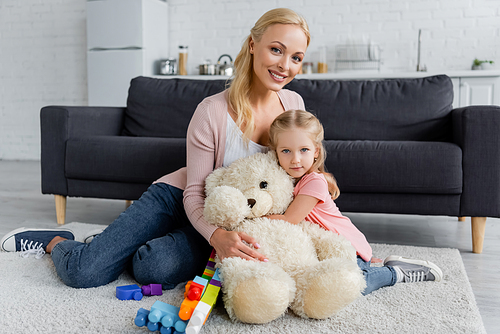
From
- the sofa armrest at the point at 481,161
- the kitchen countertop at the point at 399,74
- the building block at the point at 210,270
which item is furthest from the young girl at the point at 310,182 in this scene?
the kitchen countertop at the point at 399,74

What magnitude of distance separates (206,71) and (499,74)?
2.77 m

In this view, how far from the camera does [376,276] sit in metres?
1.41

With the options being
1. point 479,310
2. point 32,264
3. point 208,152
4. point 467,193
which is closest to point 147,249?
point 208,152

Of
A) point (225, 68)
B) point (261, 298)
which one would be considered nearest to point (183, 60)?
point (225, 68)

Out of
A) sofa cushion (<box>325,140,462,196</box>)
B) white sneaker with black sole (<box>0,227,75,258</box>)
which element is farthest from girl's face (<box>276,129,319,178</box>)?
white sneaker with black sole (<box>0,227,75,258</box>)

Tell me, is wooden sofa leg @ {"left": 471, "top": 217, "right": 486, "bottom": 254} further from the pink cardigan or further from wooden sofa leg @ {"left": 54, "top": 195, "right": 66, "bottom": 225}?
wooden sofa leg @ {"left": 54, "top": 195, "right": 66, "bottom": 225}

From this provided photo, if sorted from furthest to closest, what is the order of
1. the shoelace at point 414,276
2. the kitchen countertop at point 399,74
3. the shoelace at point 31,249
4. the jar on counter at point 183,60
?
the jar on counter at point 183,60
the kitchen countertop at point 399,74
the shoelace at point 31,249
the shoelace at point 414,276

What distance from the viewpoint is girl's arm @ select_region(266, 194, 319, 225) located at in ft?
4.31

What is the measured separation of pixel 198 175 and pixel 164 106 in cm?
133

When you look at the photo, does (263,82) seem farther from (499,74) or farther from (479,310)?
(499,74)

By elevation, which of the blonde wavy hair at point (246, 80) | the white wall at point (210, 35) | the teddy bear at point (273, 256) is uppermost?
the white wall at point (210, 35)

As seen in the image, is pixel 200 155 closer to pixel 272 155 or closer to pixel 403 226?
pixel 272 155

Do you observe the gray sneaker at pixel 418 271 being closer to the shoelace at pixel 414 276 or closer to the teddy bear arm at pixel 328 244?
the shoelace at pixel 414 276

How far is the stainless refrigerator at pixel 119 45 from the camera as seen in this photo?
455cm
